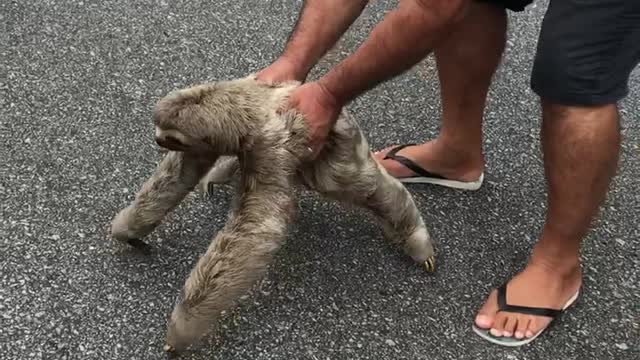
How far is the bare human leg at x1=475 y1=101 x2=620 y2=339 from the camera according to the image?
158cm

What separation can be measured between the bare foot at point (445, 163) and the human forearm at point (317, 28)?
0.49 m

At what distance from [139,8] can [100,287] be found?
1272mm

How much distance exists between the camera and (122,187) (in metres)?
2.01

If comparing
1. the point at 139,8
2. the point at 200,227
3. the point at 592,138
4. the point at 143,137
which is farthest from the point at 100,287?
the point at 139,8

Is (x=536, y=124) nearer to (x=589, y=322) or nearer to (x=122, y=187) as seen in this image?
(x=589, y=322)

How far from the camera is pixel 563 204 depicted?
5.48 ft

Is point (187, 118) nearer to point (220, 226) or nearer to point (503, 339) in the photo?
point (220, 226)

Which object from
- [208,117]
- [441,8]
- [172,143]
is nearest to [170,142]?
[172,143]

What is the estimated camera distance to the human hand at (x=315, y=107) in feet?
4.93

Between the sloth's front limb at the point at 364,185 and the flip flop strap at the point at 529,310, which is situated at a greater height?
the sloth's front limb at the point at 364,185

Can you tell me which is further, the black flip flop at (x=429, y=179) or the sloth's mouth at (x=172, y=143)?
the black flip flop at (x=429, y=179)

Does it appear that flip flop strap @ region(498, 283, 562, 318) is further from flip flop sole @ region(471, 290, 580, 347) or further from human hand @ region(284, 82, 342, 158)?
human hand @ region(284, 82, 342, 158)

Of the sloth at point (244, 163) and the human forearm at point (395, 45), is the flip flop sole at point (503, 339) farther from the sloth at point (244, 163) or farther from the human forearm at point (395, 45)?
the human forearm at point (395, 45)

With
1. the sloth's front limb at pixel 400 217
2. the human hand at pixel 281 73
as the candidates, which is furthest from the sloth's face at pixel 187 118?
the sloth's front limb at pixel 400 217
